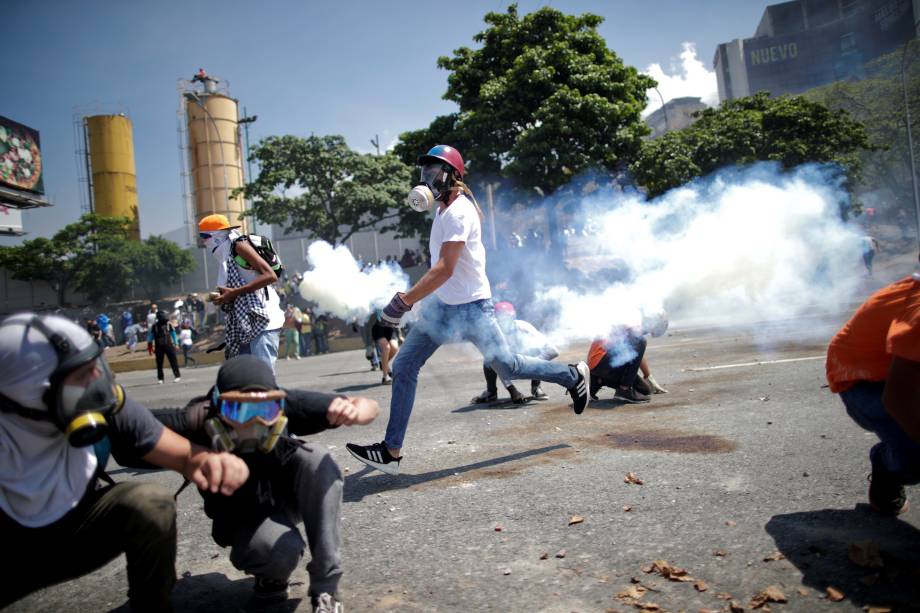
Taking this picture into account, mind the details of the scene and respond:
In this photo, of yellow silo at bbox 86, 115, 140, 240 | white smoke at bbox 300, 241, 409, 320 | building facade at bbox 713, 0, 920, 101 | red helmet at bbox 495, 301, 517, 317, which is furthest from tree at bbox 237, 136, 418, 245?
building facade at bbox 713, 0, 920, 101

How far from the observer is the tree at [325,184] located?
27.2 meters

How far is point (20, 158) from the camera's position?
34438 mm

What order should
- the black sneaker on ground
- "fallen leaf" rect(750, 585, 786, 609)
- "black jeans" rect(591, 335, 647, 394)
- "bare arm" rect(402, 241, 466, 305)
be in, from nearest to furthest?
"fallen leaf" rect(750, 585, 786, 609) < the black sneaker on ground < "bare arm" rect(402, 241, 466, 305) < "black jeans" rect(591, 335, 647, 394)

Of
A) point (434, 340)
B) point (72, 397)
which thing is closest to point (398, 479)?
point (434, 340)

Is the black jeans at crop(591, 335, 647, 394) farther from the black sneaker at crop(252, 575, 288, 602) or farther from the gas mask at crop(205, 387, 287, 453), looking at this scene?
the gas mask at crop(205, 387, 287, 453)

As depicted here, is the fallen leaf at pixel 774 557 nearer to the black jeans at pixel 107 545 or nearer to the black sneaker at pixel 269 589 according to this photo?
the black sneaker at pixel 269 589

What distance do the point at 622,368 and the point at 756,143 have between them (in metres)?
20.4

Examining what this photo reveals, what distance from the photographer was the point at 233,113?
2180 inches

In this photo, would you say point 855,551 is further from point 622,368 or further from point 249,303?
point 249,303

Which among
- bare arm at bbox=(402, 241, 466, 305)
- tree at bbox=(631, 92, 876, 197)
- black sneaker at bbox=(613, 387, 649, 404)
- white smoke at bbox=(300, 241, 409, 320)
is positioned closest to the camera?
bare arm at bbox=(402, 241, 466, 305)

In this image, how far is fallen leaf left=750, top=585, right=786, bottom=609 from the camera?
227 centimetres

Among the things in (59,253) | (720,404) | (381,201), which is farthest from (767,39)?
(720,404)

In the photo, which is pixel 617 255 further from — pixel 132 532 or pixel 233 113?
pixel 233 113

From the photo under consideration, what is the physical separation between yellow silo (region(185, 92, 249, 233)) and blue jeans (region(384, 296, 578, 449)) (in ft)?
167
